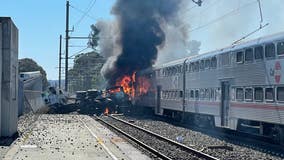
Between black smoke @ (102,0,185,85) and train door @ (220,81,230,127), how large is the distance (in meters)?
26.9

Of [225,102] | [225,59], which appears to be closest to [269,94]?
[225,102]

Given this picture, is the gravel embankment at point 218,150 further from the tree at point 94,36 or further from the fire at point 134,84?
the tree at point 94,36

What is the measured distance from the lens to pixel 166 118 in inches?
1465

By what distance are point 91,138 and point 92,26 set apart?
4900 cm

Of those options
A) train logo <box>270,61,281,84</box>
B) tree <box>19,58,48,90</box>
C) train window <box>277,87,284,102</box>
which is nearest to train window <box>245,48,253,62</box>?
train logo <box>270,61,281,84</box>

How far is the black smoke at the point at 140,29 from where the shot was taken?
165ft

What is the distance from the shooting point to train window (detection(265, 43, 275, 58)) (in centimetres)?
1826

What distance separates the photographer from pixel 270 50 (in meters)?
18.5

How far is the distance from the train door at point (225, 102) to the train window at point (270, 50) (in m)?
3.99

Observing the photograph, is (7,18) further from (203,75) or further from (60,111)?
(60,111)

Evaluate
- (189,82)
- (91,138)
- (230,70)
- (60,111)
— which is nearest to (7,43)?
(91,138)

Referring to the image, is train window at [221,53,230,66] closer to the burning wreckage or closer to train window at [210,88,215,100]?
train window at [210,88,215,100]

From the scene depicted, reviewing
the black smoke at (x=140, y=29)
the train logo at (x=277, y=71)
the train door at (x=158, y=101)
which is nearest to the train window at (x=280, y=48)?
the train logo at (x=277, y=71)

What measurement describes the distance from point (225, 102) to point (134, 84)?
23.7 metres
